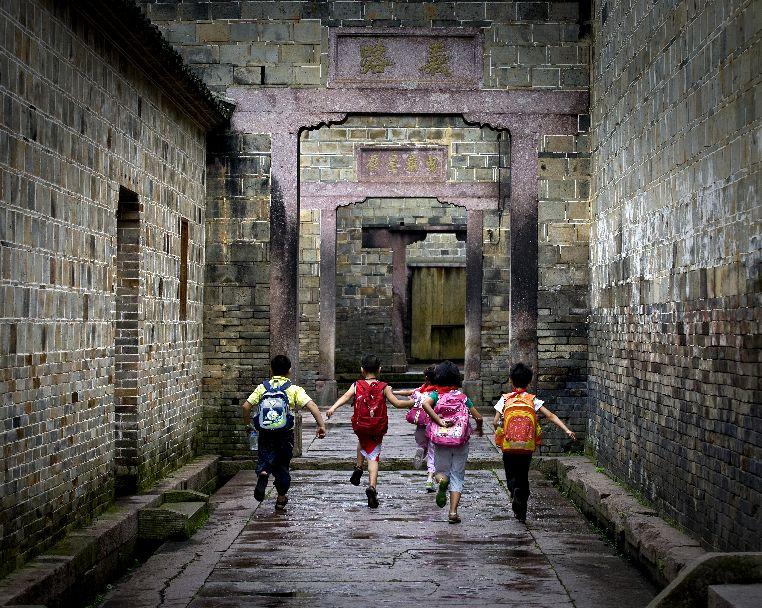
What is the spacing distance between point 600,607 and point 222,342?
6.82 meters

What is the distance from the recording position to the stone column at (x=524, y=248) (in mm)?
12320

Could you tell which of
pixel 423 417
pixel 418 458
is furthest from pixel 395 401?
pixel 418 458

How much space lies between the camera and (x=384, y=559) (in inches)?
305

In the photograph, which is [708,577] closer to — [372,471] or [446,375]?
[446,375]

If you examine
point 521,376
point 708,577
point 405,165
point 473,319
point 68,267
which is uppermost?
point 405,165

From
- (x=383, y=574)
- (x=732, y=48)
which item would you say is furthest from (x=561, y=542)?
(x=732, y=48)

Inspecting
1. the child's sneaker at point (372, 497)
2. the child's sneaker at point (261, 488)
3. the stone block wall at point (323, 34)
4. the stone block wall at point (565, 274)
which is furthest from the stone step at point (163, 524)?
the stone block wall at point (323, 34)

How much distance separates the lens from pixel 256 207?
492 inches

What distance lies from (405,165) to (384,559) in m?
12.0

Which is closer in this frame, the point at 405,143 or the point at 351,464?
the point at 351,464

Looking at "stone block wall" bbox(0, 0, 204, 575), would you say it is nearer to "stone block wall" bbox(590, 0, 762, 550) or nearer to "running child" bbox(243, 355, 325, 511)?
"running child" bbox(243, 355, 325, 511)

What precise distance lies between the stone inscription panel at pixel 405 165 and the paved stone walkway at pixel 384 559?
898 centimetres

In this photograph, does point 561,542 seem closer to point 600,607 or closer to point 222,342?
point 600,607

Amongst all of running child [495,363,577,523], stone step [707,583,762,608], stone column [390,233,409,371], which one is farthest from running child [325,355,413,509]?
stone column [390,233,409,371]
